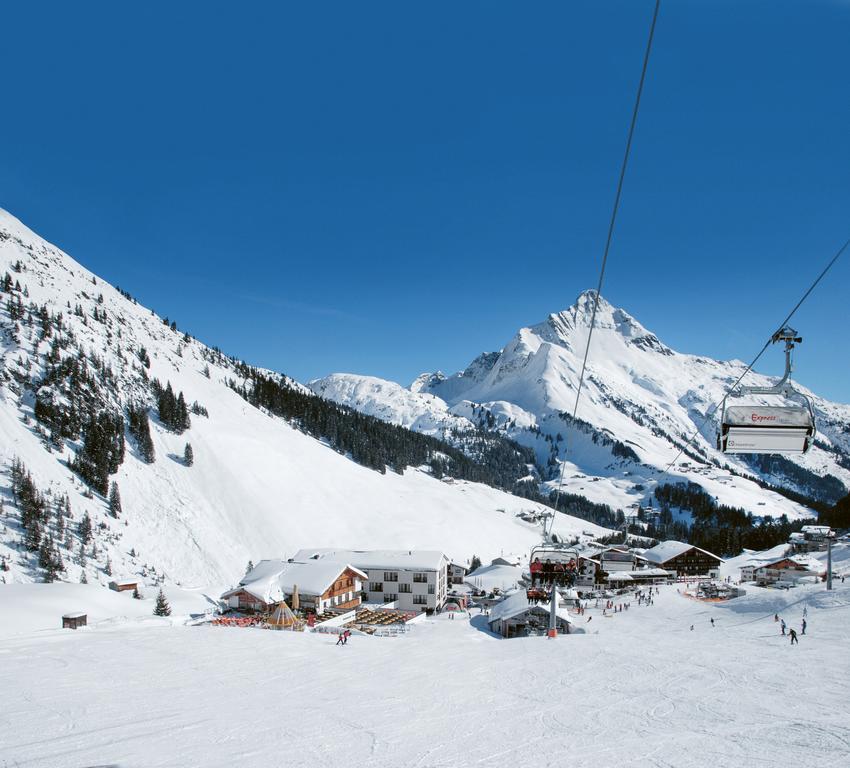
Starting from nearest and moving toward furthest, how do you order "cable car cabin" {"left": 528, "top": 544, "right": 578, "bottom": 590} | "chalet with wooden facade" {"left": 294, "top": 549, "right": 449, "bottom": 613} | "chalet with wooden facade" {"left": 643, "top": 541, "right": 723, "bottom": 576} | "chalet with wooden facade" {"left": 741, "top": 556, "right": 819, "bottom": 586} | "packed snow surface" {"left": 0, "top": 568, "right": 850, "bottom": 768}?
"packed snow surface" {"left": 0, "top": 568, "right": 850, "bottom": 768}, "cable car cabin" {"left": 528, "top": 544, "right": 578, "bottom": 590}, "chalet with wooden facade" {"left": 294, "top": 549, "right": 449, "bottom": 613}, "chalet with wooden facade" {"left": 741, "top": 556, "right": 819, "bottom": 586}, "chalet with wooden facade" {"left": 643, "top": 541, "right": 723, "bottom": 576}

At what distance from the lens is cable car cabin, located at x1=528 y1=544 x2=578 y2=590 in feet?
88.0

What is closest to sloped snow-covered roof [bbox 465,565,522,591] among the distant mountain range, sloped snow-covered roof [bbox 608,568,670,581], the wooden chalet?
the distant mountain range

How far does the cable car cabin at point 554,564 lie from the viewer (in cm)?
2681

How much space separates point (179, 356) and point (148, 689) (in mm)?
115336

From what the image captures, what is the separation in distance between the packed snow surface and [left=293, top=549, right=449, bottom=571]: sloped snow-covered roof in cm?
2765

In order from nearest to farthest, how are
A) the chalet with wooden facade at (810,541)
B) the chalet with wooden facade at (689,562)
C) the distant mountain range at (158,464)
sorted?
the distant mountain range at (158,464)
the chalet with wooden facade at (689,562)
the chalet with wooden facade at (810,541)

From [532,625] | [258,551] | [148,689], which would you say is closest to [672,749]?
[148,689]

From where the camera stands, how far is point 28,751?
11570mm

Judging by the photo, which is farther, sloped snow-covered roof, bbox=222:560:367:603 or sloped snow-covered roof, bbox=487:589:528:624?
sloped snow-covered roof, bbox=222:560:367:603

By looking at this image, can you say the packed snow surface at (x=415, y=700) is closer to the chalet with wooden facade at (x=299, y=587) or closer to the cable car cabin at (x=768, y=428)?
the cable car cabin at (x=768, y=428)

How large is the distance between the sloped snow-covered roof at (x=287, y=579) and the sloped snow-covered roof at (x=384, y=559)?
491 centimetres

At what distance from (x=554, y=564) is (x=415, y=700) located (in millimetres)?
12843

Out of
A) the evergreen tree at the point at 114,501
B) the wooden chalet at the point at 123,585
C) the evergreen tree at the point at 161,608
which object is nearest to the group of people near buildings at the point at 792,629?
the evergreen tree at the point at 161,608

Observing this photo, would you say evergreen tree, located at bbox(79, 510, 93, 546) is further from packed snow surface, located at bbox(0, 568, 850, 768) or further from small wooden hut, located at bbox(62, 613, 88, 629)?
small wooden hut, located at bbox(62, 613, 88, 629)
